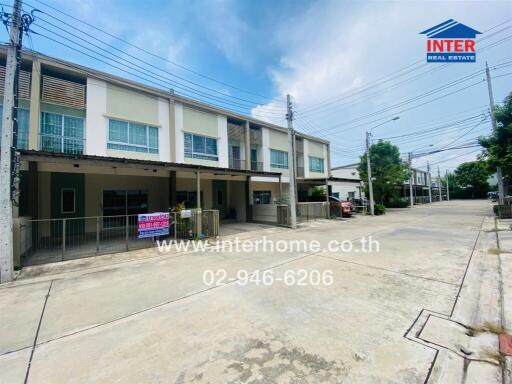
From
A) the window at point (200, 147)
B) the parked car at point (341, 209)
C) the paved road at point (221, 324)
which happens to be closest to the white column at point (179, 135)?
the window at point (200, 147)

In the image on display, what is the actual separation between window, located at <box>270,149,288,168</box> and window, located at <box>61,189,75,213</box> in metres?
14.0

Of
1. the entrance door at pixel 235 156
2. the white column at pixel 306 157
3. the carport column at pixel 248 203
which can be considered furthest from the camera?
the white column at pixel 306 157

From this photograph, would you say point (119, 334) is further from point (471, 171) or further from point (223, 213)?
point (471, 171)

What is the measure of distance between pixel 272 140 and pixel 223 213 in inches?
305

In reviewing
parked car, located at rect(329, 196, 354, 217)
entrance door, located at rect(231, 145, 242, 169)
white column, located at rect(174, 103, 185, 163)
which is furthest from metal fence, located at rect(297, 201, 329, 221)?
white column, located at rect(174, 103, 185, 163)

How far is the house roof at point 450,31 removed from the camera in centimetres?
1079

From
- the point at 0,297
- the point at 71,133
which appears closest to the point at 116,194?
the point at 71,133

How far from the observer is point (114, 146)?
11578 mm

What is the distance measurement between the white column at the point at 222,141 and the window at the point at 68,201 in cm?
844

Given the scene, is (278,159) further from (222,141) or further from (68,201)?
(68,201)

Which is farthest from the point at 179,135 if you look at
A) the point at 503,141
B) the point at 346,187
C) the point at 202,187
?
the point at 346,187

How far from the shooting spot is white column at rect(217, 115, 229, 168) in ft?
52.4

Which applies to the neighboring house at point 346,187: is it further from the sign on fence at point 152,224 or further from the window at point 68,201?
the window at point 68,201

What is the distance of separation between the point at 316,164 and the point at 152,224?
65.1ft
